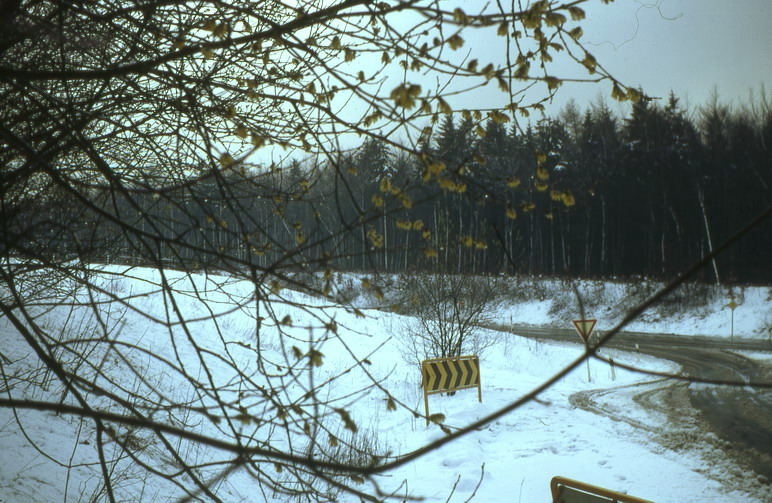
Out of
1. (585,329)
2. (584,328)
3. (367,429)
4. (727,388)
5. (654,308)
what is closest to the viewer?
(584,328)

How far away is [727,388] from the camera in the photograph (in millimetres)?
12312

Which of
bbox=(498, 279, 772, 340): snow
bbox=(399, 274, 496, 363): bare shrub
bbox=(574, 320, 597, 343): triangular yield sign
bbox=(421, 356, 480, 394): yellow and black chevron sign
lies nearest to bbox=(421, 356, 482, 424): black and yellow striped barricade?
bbox=(421, 356, 480, 394): yellow and black chevron sign

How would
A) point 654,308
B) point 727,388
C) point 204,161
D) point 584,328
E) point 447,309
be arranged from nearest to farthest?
point 584,328, point 204,161, point 727,388, point 447,309, point 654,308

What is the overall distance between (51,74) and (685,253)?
34339mm

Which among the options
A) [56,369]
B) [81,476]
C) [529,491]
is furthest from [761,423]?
[56,369]

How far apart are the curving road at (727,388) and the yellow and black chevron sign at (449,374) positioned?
414 cm

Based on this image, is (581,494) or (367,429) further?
(367,429)

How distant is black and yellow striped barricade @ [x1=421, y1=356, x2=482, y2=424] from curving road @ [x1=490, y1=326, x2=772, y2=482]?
414cm

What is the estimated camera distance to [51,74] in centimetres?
183

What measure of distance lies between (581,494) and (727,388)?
33.7 ft

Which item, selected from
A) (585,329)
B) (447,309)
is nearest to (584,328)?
(585,329)

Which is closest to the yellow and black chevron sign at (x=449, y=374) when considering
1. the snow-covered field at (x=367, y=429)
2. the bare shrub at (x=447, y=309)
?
the snow-covered field at (x=367, y=429)

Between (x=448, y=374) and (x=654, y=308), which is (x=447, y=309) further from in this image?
(x=654, y=308)

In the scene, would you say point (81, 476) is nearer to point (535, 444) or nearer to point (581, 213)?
point (535, 444)
